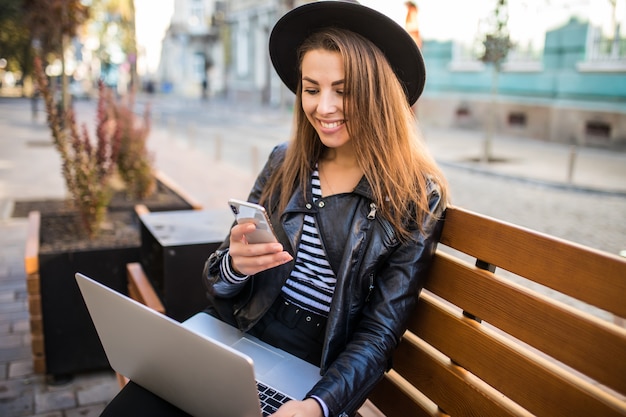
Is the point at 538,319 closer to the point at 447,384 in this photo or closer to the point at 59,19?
the point at 447,384

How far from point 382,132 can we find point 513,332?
72 cm

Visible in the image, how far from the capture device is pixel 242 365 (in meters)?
1.26

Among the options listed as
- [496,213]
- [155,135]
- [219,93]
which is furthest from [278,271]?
[219,93]

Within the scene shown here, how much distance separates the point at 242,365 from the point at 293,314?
0.68 meters

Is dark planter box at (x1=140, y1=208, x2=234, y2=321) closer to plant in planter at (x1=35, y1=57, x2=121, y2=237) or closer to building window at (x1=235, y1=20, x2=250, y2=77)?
plant in planter at (x1=35, y1=57, x2=121, y2=237)

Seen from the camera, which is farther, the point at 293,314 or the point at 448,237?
the point at 293,314

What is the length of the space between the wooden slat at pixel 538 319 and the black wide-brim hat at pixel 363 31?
605 mm

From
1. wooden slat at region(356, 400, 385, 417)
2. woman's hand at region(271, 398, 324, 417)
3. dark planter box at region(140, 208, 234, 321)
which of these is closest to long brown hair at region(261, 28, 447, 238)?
woman's hand at region(271, 398, 324, 417)

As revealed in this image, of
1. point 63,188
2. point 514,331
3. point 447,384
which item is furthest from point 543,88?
point 514,331

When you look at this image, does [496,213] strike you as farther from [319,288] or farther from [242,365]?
[242,365]

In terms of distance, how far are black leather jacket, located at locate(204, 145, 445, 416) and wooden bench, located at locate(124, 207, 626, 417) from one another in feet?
0.41

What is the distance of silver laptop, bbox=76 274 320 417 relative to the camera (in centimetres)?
133

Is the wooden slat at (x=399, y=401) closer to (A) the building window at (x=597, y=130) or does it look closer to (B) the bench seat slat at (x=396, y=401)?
(B) the bench seat slat at (x=396, y=401)

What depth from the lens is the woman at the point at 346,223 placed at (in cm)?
171
